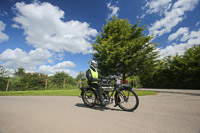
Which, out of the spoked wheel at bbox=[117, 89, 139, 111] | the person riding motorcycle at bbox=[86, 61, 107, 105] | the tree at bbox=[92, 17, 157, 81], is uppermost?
the tree at bbox=[92, 17, 157, 81]

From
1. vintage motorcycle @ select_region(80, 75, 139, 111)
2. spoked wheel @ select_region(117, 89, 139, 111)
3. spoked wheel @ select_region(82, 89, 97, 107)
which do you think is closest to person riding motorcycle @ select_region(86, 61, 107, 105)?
vintage motorcycle @ select_region(80, 75, 139, 111)

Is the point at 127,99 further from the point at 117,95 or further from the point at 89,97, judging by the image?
the point at 89,97

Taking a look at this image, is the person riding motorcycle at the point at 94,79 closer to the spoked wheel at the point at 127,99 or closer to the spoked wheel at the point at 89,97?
the spoked wheel at the point at 89,97

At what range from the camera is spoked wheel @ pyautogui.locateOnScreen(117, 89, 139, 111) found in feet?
11.5

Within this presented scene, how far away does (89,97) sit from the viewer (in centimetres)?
438

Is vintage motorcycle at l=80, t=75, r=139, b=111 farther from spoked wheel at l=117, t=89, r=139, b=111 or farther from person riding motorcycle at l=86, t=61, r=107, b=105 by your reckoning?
person riding motorcycle at l=86, t=61, r=107, b=105

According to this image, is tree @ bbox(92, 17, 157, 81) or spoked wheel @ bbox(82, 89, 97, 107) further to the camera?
tree @ bbox(92, 17, 157, 81)

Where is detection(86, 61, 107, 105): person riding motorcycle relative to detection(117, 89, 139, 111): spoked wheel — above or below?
above

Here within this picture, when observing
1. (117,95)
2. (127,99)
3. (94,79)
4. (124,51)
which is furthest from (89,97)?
(124,51)

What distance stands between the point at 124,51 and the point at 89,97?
29.2 ft

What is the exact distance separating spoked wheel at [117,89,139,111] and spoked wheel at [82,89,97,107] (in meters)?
1.01

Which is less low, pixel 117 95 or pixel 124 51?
pixel 124 51

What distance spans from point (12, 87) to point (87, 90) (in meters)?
18.2

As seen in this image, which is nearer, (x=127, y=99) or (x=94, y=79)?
(x=127, y=99)
